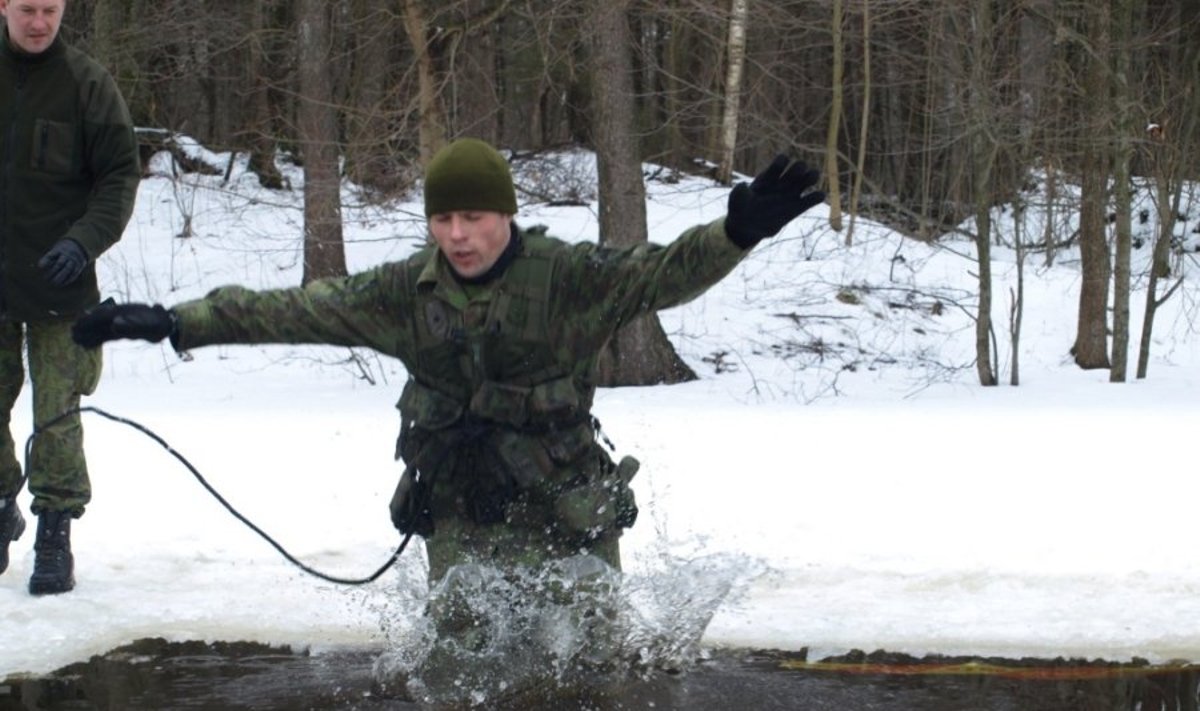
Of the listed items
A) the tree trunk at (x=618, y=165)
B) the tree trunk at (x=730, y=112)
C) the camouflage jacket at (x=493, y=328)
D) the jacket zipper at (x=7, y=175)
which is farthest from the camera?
the tree trunk at (x=730, y=112)

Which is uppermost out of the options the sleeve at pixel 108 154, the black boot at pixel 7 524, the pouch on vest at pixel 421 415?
the sleeve at pixel 108 154

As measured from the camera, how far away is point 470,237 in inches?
160

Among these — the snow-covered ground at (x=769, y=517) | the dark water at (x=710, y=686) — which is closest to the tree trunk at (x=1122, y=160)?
the snow-covered ground at (x=769, y=517)

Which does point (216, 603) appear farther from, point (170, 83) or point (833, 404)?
point (170, 83)

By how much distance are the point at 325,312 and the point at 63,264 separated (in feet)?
4.27

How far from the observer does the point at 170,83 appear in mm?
26422

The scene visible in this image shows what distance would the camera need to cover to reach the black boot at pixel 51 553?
18.3 ft

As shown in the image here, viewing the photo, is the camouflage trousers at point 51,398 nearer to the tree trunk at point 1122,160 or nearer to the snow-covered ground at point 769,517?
the snow-covered ground at point 769,517

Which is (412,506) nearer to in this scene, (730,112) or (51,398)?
(51,398)

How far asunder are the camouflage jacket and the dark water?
0.77 metres

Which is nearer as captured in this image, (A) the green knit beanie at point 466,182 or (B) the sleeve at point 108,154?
Result: (A) the green knit beanie at point 466,182

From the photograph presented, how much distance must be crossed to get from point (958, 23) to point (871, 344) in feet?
17.7

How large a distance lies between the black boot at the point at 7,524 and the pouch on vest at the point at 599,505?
2499 millimetres

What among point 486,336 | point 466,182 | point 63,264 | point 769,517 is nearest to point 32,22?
point 63,264
